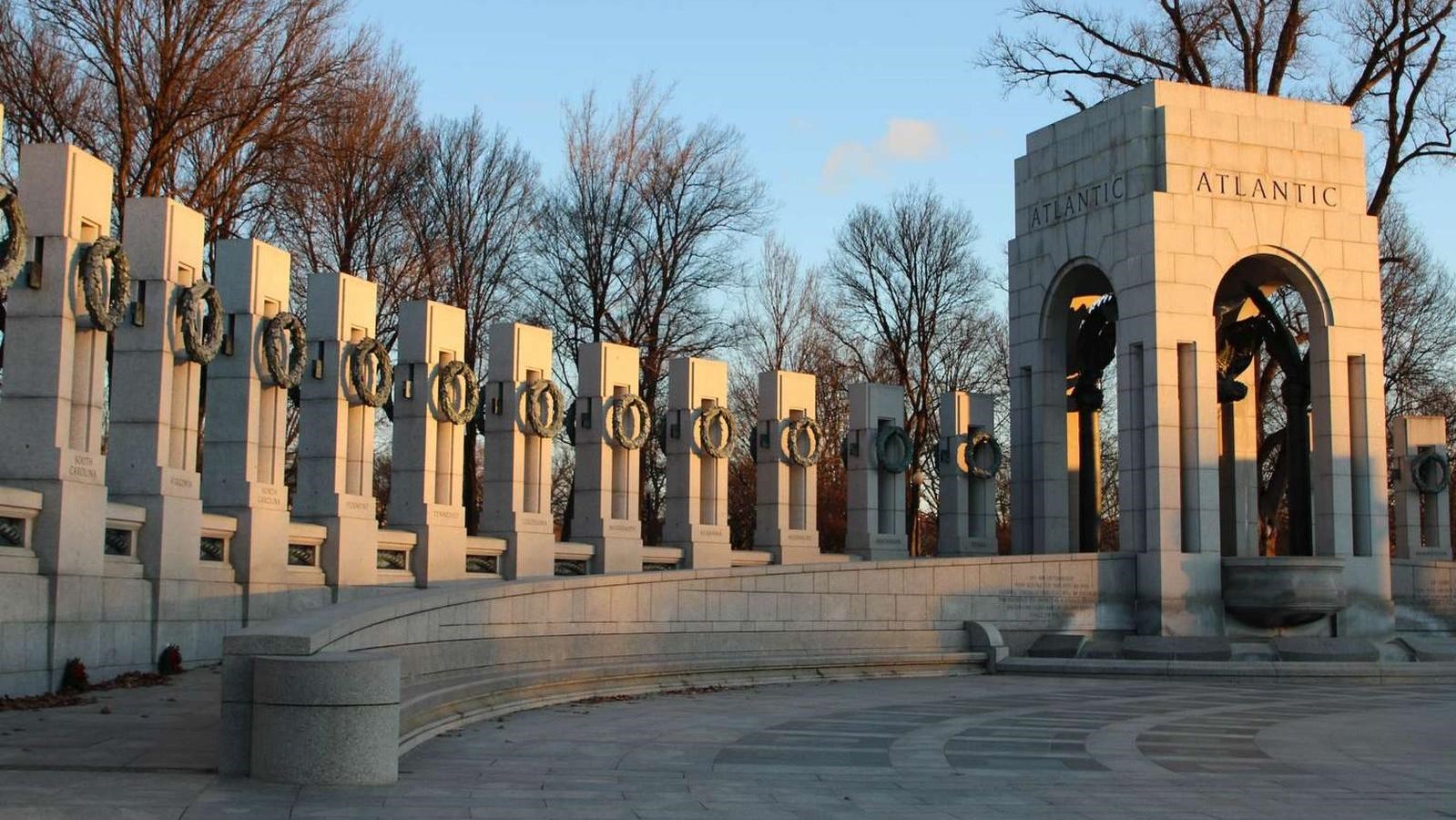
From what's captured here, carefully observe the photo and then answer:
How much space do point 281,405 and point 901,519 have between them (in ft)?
50.2

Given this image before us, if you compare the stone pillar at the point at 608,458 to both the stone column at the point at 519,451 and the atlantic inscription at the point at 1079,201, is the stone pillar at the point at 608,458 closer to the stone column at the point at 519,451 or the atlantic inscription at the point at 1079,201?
the stone column at the point at 519,451

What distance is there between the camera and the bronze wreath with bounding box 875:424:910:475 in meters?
33.8

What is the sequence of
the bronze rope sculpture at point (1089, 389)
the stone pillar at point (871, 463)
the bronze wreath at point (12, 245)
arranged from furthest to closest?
1. the bronze rope sculpture at point (1089, 389)
2. the stone pillar at point (871, 463)
3. the bronze wreath at point (12, 245)

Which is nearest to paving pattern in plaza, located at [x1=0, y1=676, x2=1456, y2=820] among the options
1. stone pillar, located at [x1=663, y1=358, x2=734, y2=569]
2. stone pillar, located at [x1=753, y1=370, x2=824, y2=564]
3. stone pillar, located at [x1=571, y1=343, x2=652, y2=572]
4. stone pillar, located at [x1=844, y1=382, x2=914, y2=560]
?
stone pillar, located at [x1=571, y1=343, x2=652, y2=572]

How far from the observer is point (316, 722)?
11852mm

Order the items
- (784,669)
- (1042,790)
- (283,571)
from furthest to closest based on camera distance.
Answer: (784,669) → (283,571) → (1042,790)

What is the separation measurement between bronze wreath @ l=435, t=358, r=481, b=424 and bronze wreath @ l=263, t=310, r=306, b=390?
3.38m

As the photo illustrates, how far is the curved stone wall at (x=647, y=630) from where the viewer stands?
12367mm

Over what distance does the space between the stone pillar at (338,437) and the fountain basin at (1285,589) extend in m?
15.6

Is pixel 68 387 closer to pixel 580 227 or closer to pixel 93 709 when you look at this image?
pixel 93 709

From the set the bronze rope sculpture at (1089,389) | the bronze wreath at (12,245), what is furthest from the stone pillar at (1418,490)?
the bronze wreath at (12,245)

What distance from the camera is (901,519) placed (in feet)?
113

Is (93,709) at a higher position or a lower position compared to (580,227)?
lower

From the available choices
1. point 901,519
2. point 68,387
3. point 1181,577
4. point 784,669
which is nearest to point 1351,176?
point 1181,577
